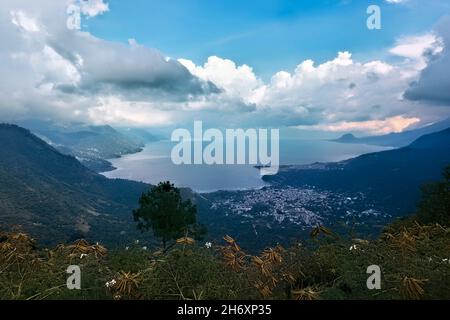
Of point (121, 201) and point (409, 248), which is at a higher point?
point (409, 248)

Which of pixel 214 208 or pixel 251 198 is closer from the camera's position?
pixel 214 208

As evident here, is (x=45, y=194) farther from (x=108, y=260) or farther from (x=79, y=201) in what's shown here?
(x=108, y=260)

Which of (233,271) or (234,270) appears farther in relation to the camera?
(234,270)
